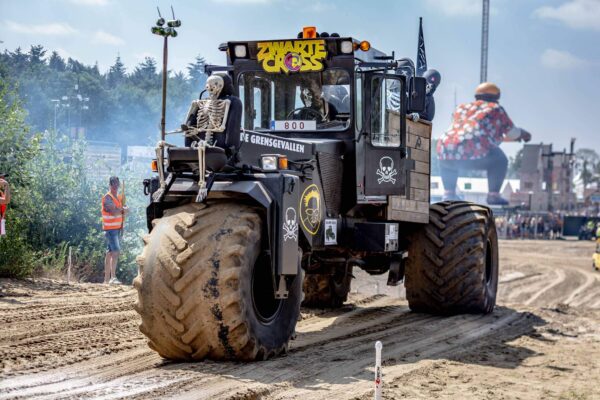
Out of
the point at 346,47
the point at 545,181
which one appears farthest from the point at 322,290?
the point at 545,181

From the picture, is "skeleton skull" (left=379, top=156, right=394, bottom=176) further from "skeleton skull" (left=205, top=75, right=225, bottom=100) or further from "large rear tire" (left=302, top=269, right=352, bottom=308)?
"skeleton skull" (left=205, top=75, right=225, bottom=100)

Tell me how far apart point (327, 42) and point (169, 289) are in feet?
14.5

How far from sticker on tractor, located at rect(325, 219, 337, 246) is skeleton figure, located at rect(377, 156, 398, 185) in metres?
0.99

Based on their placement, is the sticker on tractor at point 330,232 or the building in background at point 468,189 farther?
the building in background at point 468,189

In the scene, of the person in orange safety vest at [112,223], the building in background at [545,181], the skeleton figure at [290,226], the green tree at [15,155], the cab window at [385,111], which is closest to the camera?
the skeleton figure at [290,226]

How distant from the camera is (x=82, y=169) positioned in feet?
68.6

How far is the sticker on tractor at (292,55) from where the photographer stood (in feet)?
36.7

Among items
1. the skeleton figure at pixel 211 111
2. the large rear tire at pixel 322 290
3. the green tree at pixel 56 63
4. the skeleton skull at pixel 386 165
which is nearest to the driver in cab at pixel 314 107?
the skeleton skull at pixel 386 165

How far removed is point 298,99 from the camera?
1138cm

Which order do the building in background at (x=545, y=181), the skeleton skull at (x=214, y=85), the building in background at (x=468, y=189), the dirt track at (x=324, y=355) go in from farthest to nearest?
the building in background at (x=545, y=181)
the building in background at (x=468, y=189)
the skeleton skull at (x=214, y=85)
the dirt track at (x=324, y=355)

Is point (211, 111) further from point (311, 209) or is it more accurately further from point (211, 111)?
point (311, 209)

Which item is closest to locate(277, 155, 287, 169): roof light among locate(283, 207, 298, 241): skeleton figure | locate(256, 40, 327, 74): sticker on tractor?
locate(283, 207, 298, 241): skeleton figure

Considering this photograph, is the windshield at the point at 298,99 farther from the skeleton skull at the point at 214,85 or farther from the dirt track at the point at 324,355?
the dirt track at the point at 324,355

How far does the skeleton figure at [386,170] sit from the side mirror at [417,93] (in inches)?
31.6
